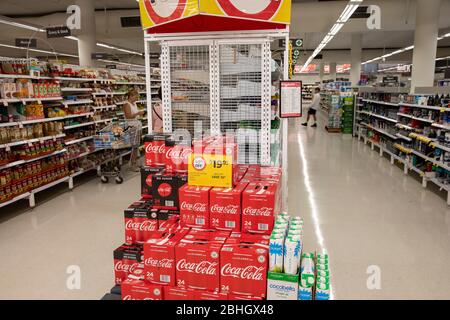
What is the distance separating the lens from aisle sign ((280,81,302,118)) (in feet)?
9.97

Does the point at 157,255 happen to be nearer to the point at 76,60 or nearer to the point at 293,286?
the point at 293,286

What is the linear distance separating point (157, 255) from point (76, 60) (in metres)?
30.1

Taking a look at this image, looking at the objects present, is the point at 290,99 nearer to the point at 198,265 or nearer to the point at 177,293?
the point at 198,265

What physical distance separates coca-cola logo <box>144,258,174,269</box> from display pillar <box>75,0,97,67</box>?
1143cm

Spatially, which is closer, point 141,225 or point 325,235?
point 141,225

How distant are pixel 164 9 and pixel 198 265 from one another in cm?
190

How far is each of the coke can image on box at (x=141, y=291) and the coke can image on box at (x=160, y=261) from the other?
41 mm

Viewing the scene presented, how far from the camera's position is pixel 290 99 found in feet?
10.0

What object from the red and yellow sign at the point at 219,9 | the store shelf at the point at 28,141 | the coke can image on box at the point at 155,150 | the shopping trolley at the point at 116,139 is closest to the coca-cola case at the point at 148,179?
the coke can image on box at the point at 155,150

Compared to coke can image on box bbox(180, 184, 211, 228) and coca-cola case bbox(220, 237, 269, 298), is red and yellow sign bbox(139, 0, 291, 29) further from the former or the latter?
coca-cola case bbox(220, 237, 269, 298)

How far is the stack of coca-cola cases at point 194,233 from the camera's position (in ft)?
6.52

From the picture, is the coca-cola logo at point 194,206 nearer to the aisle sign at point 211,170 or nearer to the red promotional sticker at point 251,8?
the aisle sign at point 211,170

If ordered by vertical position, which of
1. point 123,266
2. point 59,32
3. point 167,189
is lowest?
point 123,266

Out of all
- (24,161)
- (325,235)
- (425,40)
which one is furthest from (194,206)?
(425,40)
